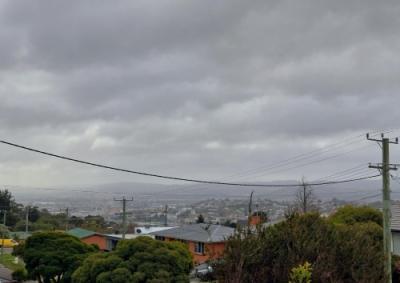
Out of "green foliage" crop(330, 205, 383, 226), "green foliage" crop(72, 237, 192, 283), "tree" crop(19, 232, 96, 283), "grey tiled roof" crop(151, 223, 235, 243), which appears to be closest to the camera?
"green foliage" crop(72, 237, 192, 283)

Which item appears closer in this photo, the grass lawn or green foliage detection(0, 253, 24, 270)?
green foliage detection(0, 253, 24, 270)

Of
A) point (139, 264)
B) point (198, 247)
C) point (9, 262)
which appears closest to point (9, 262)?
point (9, 262)

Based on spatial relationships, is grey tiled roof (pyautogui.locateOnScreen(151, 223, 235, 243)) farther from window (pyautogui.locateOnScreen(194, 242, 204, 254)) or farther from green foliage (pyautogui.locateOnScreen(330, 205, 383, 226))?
green foliage (pyautogui.locateOnScreen(330, 205, 383, 226))

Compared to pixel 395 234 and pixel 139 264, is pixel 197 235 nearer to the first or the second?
pixel 395 234

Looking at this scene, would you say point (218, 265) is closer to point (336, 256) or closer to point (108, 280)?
point (336, 256)

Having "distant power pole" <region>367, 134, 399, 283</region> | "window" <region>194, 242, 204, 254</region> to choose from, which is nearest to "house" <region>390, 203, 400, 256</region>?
"distant power pole" <region>367, 134, 399, 283</region>

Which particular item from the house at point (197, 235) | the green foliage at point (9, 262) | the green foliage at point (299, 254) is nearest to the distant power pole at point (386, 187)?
the green foliage at point (299, 254)

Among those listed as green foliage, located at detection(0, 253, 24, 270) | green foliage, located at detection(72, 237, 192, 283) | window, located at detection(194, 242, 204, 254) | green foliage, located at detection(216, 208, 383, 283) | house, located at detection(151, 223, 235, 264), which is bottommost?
green foliage, located at detection(0, 253, 24, 270)

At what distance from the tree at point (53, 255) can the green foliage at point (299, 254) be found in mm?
14796

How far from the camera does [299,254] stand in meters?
14.1

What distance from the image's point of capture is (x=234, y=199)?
92.2 m

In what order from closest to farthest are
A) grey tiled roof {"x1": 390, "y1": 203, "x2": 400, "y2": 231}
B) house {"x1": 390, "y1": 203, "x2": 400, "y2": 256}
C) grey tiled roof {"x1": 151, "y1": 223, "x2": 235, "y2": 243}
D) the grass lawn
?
1. house {"x1": 390, "y1": 203, "x2": 400, "y2": 256}
2. grey tiled roof {"x1": 390, "y1": 203, "x2": 400, "y2": 231}
3. grey tiled roof {"x1": 151, "y1": 223, "x2": 235, "y2": 243}
4. the grass lawn

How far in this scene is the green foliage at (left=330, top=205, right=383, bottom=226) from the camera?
3216 centimetres

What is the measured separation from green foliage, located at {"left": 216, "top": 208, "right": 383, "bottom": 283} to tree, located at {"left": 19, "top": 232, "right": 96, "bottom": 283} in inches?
583
